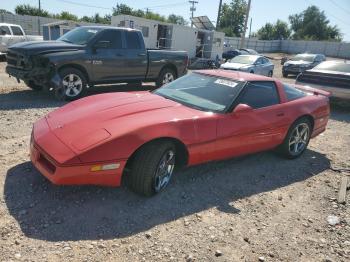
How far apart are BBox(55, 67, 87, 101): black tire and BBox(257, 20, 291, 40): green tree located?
76.6 metres

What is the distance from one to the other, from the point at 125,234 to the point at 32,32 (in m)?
32.8

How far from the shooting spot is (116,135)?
3.38 m

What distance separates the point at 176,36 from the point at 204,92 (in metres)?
19.1

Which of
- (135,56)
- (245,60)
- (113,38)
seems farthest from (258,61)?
(113,38)

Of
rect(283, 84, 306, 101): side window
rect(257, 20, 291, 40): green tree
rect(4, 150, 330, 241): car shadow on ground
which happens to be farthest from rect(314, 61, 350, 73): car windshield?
rect(257, 20, 291, 40): green tree

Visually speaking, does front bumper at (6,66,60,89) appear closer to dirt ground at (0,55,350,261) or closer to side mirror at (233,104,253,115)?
dirt ground at (0,55,350,261)

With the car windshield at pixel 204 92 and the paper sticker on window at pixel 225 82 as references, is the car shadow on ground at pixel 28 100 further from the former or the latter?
the paper sticker on window at pixel 225 82

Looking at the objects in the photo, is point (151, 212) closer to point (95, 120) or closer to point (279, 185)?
point (95, 120)

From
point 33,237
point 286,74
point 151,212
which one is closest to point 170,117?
point 151,212

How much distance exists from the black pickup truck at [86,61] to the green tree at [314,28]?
7317cm

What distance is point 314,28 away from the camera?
78812mm

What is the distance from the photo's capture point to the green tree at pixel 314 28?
77.1 m

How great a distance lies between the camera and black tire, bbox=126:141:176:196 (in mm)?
3518

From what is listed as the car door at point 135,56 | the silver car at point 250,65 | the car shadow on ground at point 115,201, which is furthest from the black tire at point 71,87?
the silver car at point 250,65
